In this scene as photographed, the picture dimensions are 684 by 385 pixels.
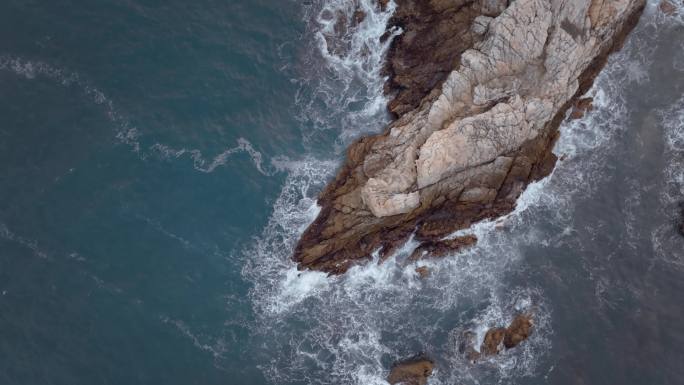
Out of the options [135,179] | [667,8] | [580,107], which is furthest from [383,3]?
[135,179]

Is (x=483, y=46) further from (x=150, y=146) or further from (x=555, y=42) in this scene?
(x=150, y=146)

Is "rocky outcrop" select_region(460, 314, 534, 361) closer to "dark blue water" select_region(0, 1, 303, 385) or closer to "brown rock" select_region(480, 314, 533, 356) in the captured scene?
"brown rock" select_region(480, 314, 533, 356)

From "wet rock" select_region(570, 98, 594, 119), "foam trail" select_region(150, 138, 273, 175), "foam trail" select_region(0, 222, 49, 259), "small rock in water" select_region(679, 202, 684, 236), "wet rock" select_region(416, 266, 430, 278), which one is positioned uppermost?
"foam trail" select_region(150, 138, 273, 175)

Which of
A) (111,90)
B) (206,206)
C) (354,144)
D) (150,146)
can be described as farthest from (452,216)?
(111,90)

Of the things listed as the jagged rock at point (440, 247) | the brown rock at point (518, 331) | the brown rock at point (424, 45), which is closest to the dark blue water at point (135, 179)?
the brown rock at point (424, 45)

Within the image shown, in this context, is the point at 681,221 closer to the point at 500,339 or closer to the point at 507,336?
the point at 507,336

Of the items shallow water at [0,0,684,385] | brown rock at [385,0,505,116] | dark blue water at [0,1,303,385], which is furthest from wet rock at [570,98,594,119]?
dark blue water at [0,1,303,385]
